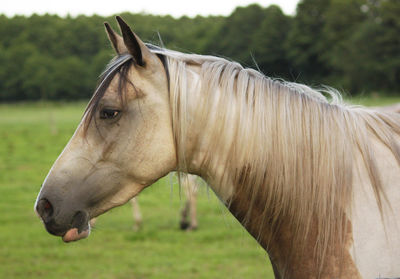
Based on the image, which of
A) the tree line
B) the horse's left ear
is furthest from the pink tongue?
the tree line

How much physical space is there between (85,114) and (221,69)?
710 mm

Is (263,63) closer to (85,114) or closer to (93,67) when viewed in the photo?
(93,67)

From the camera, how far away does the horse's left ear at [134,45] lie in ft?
6.29

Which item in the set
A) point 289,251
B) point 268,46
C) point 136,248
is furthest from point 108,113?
point 268,46

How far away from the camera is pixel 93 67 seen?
168 feet

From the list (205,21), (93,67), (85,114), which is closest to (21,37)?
(93,67)

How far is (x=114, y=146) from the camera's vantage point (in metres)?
2.06

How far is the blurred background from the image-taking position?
6785 mm

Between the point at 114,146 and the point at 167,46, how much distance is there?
11066 mm

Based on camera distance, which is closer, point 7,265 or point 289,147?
point 289,147

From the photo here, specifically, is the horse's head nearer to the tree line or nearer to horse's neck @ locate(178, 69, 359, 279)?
horse's neck @ locate(178, 69, 359, 279)

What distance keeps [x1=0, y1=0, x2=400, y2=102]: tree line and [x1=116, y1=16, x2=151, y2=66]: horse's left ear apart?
129ft

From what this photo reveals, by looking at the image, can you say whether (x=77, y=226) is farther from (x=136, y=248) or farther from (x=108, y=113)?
(x=136, y=248)

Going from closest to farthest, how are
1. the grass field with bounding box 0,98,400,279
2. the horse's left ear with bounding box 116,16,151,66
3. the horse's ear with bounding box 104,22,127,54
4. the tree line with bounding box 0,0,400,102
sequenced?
the horse's left ear with bounding box 116,16,151,66 < the horse's ear with bounding box 104,22,127,54 < the grass field with bounding box 0,98,400,279 < the tree line with bounding box 0,0,400,102
